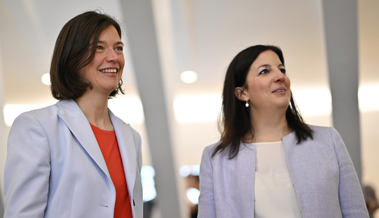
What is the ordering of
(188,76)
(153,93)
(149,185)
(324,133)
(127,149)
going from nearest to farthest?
(127,149) < (324,133) < (153,93) < (149,185) < (188,76)

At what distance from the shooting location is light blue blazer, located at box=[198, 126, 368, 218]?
79.0 inches

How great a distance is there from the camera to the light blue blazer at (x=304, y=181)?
6.59ft

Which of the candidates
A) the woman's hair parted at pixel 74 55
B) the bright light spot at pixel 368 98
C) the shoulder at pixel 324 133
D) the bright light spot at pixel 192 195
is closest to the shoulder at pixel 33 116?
the woman's hair parted at pixel 74 55

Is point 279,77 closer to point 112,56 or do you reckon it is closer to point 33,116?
point 112,56

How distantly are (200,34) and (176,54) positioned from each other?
47cm

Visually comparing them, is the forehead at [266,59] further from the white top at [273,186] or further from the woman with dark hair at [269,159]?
the white top at [273,186]

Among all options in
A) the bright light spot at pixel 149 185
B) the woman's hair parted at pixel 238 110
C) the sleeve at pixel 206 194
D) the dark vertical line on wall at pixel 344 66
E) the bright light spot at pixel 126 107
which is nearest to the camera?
the sleeve at pixel 206 194

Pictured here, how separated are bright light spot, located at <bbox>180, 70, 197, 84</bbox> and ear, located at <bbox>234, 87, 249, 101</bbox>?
3.69 m

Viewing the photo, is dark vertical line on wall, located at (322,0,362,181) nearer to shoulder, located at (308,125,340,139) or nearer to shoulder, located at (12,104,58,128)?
shoulder, located at (308,125,340,139)

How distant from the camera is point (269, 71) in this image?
229 centimetres

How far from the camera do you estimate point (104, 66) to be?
185cm

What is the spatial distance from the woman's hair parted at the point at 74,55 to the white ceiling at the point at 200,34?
10.1 feet

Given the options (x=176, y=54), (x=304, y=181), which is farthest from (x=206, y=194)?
(x=176, y=54)

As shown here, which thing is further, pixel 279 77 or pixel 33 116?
pixel 279 77
